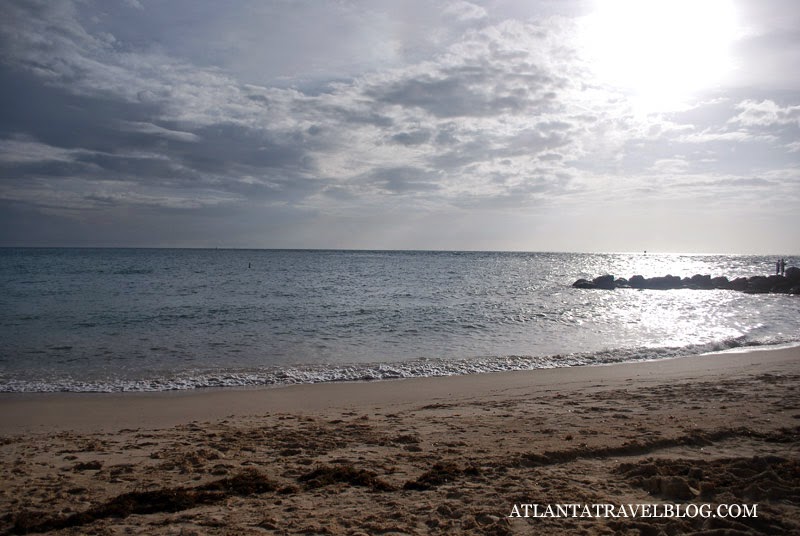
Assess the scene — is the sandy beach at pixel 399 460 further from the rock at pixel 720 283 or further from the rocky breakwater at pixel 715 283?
the rock at pixel 720 283

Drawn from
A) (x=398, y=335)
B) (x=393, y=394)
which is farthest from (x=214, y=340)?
(x=393, y=394)

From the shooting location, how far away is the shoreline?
842cm

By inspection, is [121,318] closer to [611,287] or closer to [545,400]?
[545,400]

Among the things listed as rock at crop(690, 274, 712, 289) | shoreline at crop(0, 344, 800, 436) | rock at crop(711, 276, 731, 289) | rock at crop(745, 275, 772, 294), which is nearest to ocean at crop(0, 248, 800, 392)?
shoreline at crop(0, 344, 800, 436)

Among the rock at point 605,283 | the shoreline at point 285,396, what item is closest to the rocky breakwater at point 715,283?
the rock at point 605,283

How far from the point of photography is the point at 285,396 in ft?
33.3

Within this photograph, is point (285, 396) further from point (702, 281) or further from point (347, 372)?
point (702, 281)

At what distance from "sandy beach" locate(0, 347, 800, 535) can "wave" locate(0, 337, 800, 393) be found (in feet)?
2.74

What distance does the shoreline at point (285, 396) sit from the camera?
332 inches

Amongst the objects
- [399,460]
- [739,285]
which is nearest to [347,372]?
[399,460]

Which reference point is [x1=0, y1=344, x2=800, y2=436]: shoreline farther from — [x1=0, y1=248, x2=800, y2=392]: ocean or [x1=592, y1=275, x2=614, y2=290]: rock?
[x1=592, y1=275, x2=614, y2=290]: rock

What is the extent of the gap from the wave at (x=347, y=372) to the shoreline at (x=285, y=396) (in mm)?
397

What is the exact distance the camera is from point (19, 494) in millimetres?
5055

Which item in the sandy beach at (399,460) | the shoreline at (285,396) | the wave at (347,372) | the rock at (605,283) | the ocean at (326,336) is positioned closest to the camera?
the sandy beach at (399,460)
